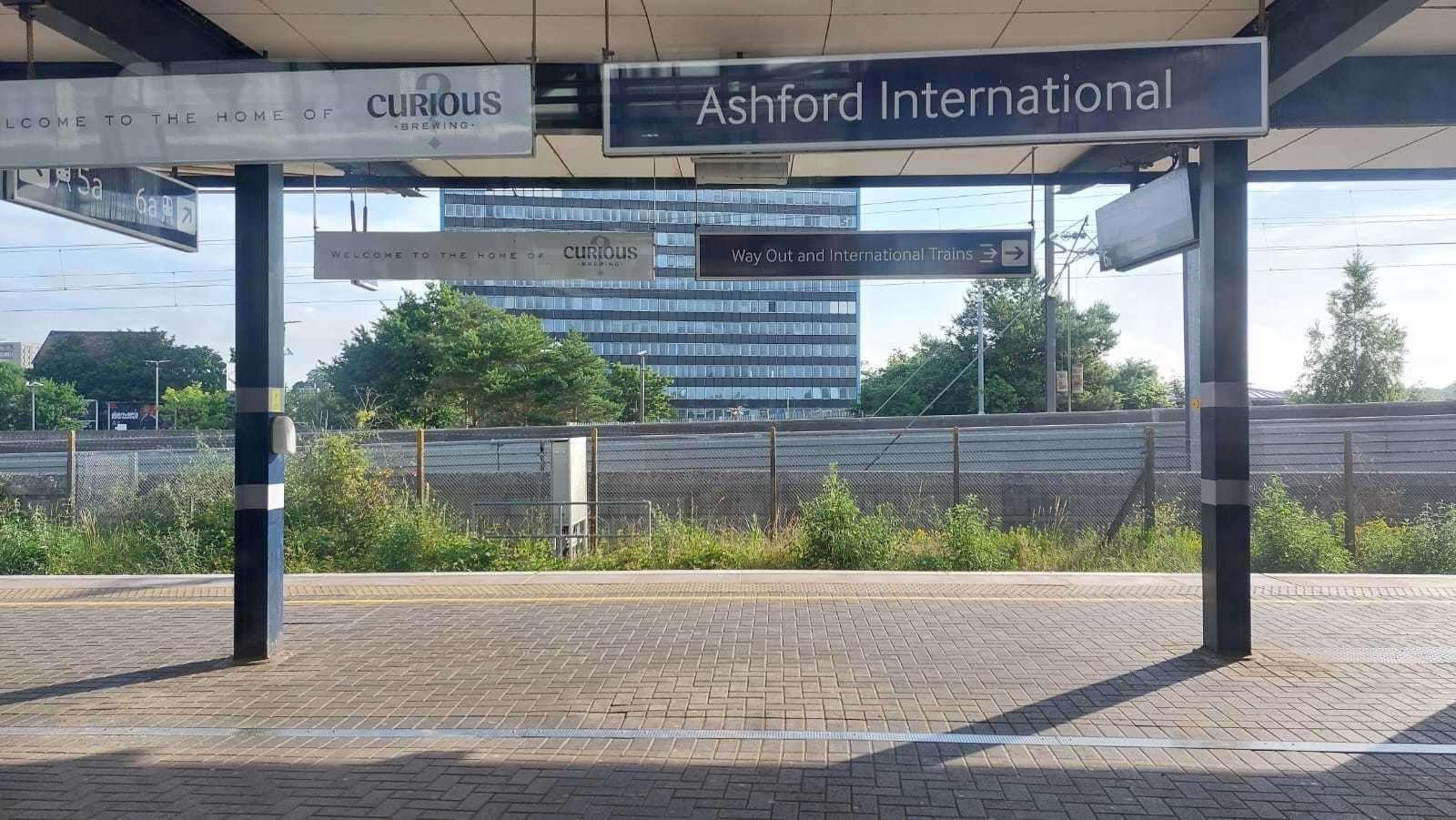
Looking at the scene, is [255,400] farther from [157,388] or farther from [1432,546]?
[157,388]

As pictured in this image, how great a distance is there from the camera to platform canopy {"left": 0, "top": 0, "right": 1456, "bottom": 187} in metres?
6.35

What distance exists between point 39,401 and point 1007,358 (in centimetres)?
5446

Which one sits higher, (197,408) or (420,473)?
(197,408)

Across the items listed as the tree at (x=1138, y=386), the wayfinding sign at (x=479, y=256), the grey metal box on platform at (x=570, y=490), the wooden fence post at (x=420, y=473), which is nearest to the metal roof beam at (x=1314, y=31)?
the wayfinding sign at (x=479, y=256)

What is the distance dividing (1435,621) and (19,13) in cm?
1124

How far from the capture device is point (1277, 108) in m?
7.60

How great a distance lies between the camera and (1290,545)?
12.1 metres

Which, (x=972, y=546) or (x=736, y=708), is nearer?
(x=736, y=708)

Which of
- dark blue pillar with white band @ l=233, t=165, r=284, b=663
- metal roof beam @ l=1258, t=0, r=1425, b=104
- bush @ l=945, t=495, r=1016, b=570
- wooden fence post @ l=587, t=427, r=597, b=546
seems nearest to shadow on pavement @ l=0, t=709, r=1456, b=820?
dark blue pillar with white band @ l=233, t=165, r=284, b=663

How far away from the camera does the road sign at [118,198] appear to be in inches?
267

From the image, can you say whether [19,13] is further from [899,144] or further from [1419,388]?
[1419,388]

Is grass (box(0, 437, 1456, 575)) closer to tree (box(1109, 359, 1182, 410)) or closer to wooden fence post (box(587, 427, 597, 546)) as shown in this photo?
wooden fence post (box(587, 427, 597, 546))

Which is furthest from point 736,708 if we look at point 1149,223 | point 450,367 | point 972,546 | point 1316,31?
point 450,367

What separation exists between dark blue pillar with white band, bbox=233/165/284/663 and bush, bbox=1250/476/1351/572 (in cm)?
1063
